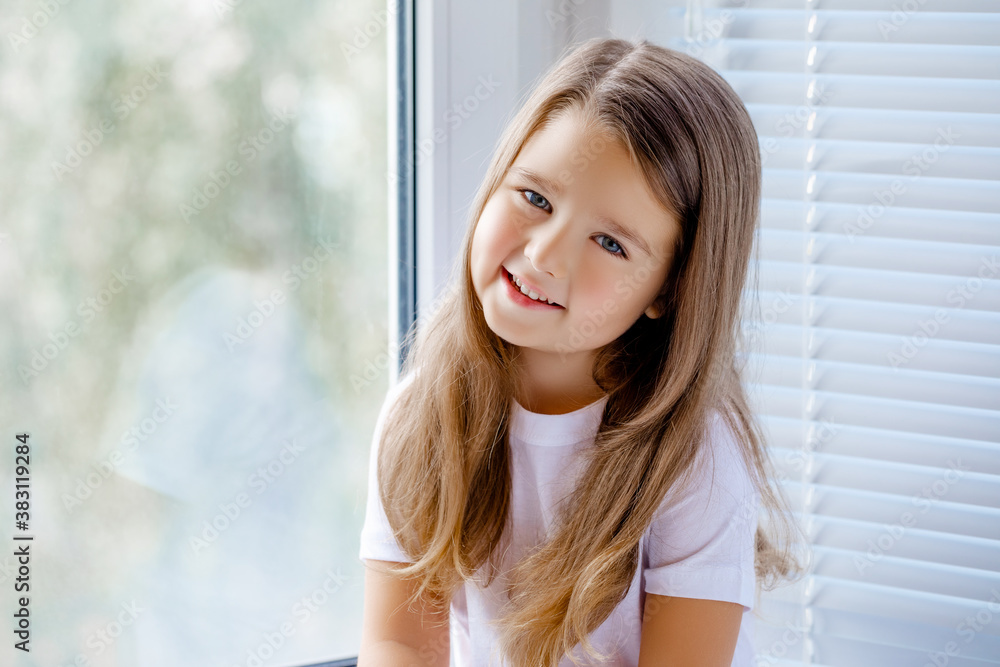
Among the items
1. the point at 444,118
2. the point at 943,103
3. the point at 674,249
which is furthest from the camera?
the point at 444,118

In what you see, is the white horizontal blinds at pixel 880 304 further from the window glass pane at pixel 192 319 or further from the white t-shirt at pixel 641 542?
the window glass pane at pixel 192 319

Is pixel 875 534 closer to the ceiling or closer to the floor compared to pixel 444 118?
closer to the floor

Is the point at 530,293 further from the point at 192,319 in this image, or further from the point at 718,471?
the point at 192,319

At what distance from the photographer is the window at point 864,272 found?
96cm

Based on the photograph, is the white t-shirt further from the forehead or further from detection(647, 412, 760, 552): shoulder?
the forehead

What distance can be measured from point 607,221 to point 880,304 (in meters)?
0.42

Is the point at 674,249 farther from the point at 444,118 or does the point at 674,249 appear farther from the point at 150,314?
the point at 150,314

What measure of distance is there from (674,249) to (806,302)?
0.94 ft

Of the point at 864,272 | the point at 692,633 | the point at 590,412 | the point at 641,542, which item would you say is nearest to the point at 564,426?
the point at 590,412

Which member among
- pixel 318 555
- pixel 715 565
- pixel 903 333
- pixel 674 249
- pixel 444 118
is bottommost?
pixel 318 555

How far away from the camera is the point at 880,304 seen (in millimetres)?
997

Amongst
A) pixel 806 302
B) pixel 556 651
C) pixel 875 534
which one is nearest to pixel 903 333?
pixel 806 302

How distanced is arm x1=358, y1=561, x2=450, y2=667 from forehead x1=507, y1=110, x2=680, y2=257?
1.58ft

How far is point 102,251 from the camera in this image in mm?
915
